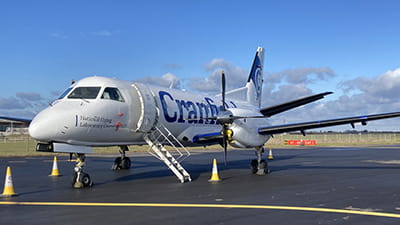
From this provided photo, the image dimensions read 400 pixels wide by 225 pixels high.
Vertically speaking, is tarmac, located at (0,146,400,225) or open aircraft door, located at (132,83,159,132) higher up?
open aircraft door, located at (132,83,159,132)

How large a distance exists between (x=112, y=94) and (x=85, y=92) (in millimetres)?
978

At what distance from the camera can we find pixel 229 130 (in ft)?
54.0

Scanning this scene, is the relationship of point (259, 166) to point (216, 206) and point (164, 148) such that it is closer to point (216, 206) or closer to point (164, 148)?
point (164, 148)

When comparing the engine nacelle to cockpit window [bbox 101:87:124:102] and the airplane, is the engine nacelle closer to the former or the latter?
the airplane

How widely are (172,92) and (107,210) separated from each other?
387 inches

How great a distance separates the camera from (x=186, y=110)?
1848 centimetres

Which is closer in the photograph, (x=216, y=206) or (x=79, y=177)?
(x=216, y=206)

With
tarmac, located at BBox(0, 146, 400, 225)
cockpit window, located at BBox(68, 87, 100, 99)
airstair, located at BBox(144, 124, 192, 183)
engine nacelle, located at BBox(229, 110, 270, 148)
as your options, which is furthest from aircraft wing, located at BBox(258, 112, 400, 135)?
cockpit window, located at BBox(68, 87, 100, 99)

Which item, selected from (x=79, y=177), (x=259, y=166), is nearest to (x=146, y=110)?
(x=79, y=177)

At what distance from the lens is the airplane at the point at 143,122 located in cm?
1293

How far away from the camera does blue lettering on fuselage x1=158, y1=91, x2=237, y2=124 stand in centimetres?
1708

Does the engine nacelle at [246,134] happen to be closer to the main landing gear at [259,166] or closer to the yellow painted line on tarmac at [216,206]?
the main landing gear at [259,166]

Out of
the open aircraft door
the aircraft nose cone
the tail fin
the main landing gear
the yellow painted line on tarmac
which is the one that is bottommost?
the yellow painted line on tarmac

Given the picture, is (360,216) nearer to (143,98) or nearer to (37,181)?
(143,98)
